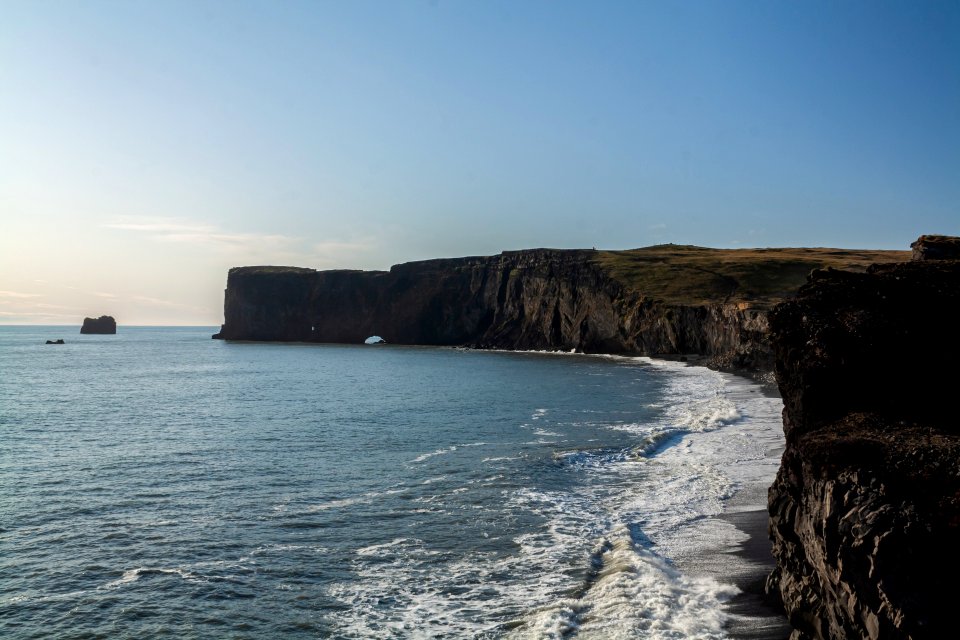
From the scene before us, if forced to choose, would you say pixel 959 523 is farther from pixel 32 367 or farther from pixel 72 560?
pixel 32 367

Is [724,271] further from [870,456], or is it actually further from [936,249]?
[870,456]

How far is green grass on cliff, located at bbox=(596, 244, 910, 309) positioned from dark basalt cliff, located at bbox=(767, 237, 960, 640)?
7737cm

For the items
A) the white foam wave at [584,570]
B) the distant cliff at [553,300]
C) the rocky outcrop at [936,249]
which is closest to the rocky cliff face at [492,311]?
the distant cliff at [553,300]

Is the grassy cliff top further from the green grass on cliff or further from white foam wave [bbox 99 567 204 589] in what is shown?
white foam wave [bbox 99 567 204 589]

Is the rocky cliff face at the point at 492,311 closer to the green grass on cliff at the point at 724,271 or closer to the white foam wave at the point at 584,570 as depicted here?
the green grass on cliff at the point at 724,271

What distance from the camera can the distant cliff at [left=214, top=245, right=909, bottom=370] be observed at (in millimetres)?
103750

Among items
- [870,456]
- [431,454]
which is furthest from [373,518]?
[870,456]

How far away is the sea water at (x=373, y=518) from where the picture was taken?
15.5 meters

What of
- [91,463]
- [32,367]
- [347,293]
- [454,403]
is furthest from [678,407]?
[347,293]

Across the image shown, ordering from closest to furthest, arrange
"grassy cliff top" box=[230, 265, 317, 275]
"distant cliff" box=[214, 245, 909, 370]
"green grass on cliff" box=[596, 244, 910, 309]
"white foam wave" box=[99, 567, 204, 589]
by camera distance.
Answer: "white foam wave" box=[99, 567, 204, 589] → "distant cliff" box=[214, 245, 909, 370] → "green grass on cliff" box=[596, 244, 910, 309] → "grassy cliff top" box=[230, 265, 317, 275]

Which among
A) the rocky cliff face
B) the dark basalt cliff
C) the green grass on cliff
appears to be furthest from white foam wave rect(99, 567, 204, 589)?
the green grass on cliff

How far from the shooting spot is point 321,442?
37.4m

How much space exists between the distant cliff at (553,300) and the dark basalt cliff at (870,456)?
6756 centimetres

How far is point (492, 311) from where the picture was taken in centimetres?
15638
